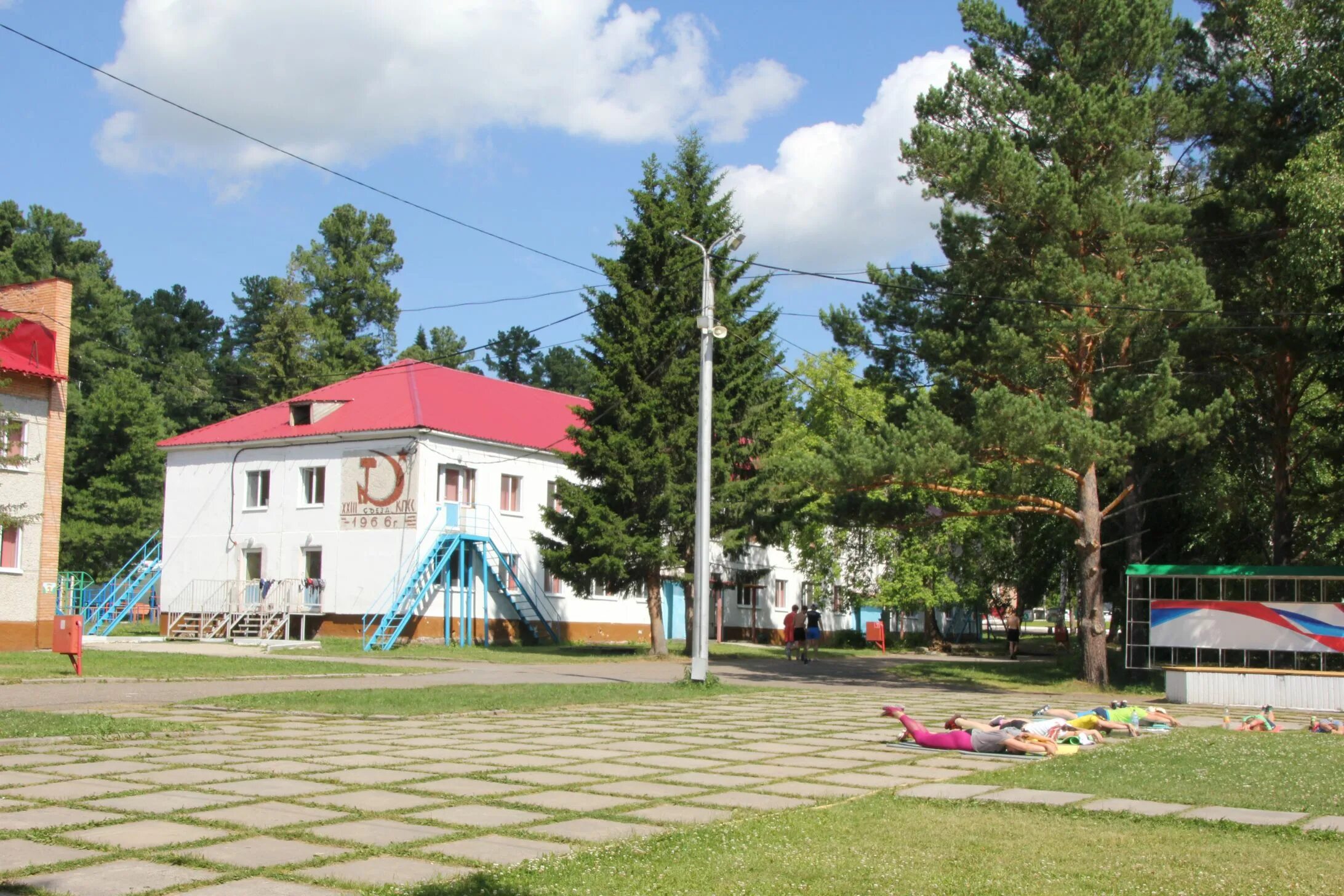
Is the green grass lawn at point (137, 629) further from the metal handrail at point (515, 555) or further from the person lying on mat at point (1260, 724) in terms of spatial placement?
the person lying on mat at point (1260, 724)

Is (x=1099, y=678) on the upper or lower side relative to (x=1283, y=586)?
lower

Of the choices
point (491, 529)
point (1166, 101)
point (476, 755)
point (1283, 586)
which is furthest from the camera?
point (491, 529)

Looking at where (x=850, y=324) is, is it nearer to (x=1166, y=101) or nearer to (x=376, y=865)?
(x=1166, y=101)

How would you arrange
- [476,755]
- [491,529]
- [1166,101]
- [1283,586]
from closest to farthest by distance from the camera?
[476,755], [1283,586], [1166,101], [491,529]

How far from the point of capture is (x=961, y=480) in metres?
24.5

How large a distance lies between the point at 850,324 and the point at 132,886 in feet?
82.5

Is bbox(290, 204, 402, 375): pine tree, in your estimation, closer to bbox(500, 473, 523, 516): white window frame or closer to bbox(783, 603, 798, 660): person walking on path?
bbox(500, 473, 523, 516): white window frame

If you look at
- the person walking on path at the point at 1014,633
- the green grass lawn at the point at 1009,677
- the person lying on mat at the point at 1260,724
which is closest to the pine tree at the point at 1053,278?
the green grass lawn at the point at 1009,677

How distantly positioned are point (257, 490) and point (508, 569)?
9160mm

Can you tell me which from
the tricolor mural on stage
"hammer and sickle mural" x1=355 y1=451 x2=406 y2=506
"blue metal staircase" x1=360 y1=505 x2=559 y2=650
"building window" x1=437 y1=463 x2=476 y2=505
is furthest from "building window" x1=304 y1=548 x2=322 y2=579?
the tricolor mural on stage

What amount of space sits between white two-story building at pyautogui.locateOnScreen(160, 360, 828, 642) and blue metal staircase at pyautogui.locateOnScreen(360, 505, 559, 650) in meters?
0.09

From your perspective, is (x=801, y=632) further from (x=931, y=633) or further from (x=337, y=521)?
(x=931, y=633)

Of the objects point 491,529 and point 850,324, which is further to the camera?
point 491,529

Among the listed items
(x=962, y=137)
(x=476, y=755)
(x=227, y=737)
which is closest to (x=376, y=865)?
(x=476, y=755)
